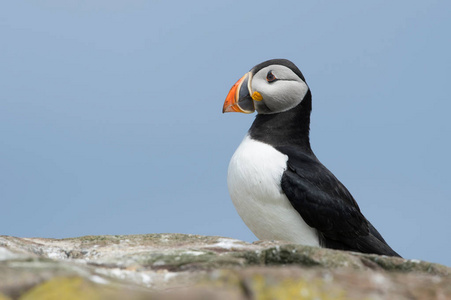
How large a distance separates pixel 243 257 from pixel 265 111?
4.15 m

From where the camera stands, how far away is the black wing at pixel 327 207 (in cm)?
618

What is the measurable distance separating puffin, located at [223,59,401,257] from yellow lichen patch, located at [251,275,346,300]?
4.12 m

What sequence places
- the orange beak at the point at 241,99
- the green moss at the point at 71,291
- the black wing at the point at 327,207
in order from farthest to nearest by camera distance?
the orange beak at the point at 241,99
the black wing at the point at 327,207
the green moss at the point at 71,291

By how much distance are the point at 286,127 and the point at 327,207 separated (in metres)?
1.24

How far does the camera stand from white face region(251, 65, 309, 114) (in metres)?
7.11

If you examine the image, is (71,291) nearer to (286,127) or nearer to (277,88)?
(286,127)

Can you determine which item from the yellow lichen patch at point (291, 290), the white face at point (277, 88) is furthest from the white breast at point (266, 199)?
the yellow lichen patch at point (291, 290)

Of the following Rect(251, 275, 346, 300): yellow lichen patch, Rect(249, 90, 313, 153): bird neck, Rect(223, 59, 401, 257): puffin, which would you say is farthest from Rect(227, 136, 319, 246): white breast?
Rect(251, 275, 346, 300): yellow lichen patch

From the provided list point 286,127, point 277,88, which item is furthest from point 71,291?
point 277,88

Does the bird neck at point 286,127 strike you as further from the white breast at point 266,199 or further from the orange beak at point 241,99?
the white breast at point 266,199

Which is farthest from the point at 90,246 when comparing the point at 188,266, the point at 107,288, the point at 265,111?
the point at 265,111

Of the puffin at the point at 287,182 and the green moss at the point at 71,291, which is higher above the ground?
the puffin at the point at 287,182

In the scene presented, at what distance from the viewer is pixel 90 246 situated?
15.0ft

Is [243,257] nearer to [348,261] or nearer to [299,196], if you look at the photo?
[348,261]
